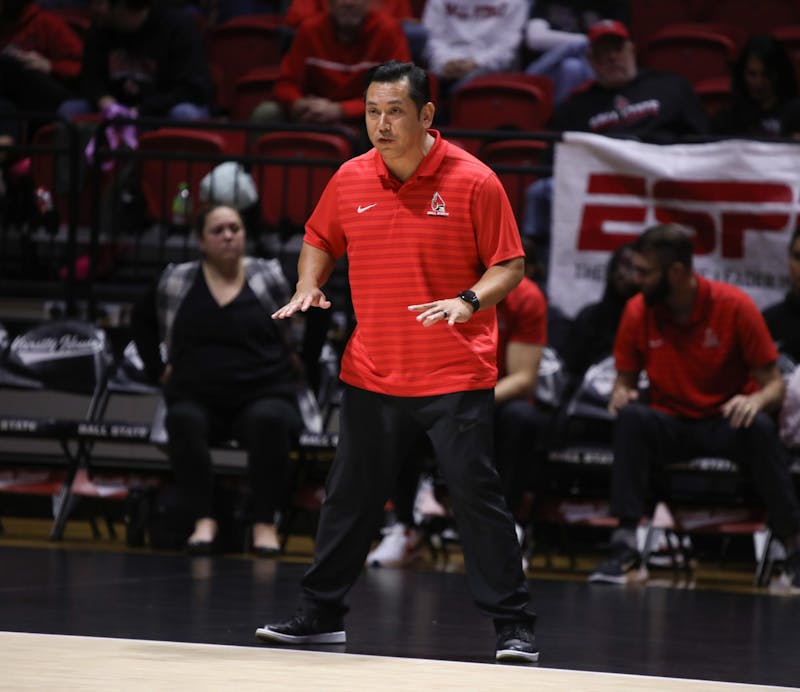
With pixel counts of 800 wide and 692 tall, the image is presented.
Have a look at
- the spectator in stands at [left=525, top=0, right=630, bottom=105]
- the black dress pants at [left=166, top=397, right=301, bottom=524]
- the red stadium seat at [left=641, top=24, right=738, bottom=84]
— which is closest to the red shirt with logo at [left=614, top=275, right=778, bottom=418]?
the black dress pants at [left=166, top=397, right=301, bottom=524]

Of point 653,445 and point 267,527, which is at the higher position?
point 653,445

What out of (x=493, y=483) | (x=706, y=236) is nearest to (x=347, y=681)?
(x=493, y=483)

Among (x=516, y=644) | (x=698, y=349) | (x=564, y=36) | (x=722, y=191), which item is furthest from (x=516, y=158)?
(x=516, y=644)

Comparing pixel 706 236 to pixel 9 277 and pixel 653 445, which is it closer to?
pixel 653 445

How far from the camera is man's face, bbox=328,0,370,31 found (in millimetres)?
9086

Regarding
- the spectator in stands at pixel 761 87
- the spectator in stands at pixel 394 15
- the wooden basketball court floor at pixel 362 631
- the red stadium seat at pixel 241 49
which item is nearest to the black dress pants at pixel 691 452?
the wooden basketball court floor at pixel 362 631

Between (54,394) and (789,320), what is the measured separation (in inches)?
154

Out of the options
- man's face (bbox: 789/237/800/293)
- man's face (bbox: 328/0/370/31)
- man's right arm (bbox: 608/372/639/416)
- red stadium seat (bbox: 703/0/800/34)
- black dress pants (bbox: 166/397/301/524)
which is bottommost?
black dress pants (bbox: 166/397/301/524)

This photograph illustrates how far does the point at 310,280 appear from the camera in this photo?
4344mm

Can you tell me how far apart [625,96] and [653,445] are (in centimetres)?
264

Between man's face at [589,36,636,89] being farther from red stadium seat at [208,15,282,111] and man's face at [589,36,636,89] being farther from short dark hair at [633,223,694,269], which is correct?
red stadium seat at [208,15,282,111]

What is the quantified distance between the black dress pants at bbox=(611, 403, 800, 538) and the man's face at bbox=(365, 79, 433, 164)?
279 centimetres

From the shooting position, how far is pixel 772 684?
3.87m

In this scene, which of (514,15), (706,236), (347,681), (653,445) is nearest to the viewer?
(347,681)
